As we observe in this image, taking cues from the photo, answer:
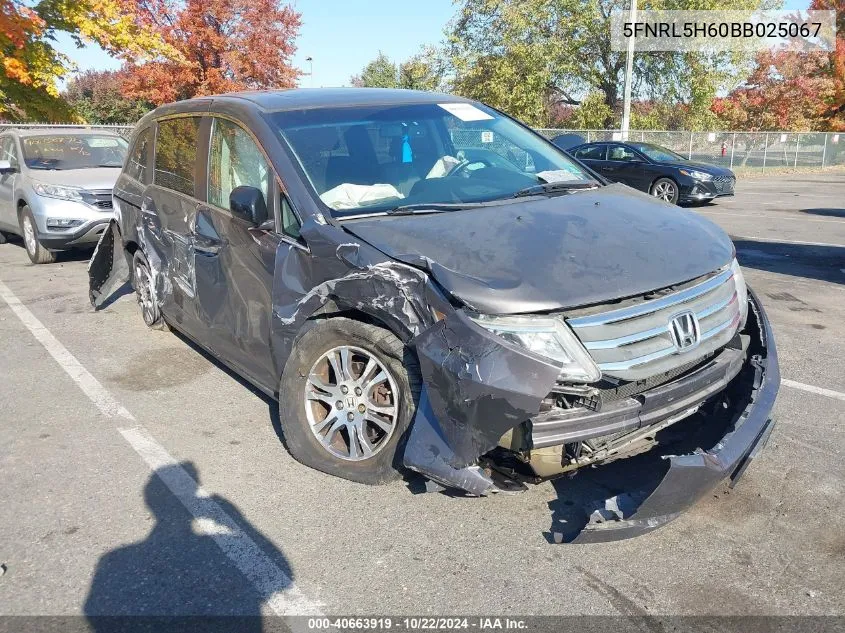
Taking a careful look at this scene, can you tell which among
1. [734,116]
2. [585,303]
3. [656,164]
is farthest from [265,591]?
[734,116]

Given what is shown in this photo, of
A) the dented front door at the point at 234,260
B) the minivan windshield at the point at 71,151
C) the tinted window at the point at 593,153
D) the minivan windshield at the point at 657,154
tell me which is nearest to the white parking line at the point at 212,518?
the dented front door at the point at 234,260

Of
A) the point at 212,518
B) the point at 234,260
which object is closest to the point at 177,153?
the point at 234,260

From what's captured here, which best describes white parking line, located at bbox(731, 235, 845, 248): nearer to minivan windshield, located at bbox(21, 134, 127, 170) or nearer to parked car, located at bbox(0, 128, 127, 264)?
parked car, located at bbox(0, 128, 127, 264)

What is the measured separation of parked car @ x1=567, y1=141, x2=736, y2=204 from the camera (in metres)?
16.4

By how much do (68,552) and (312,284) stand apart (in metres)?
1.54

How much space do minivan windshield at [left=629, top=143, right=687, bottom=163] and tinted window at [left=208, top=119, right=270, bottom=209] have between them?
1436 cm

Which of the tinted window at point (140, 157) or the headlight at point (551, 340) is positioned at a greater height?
the tinted window at point (140, 157)

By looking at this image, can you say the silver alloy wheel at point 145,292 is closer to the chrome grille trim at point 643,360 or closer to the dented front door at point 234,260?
the dented front door at point 234,260

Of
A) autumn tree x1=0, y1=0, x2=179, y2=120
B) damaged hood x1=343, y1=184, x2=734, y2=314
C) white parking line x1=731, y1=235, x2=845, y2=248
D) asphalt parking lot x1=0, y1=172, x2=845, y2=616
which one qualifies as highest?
autumn tree x1=0, y1=0, x2=179, y2=120

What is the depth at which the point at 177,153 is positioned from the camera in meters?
5.16

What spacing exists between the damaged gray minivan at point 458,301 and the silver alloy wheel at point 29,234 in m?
5.73

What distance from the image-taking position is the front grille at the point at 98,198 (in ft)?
30.7

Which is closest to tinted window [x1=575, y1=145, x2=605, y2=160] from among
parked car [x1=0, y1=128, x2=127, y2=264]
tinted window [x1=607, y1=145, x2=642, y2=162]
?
tinted window [x1=607, y1=145, x2=642, y2=162]

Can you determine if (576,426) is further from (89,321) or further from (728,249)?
(89,321)
